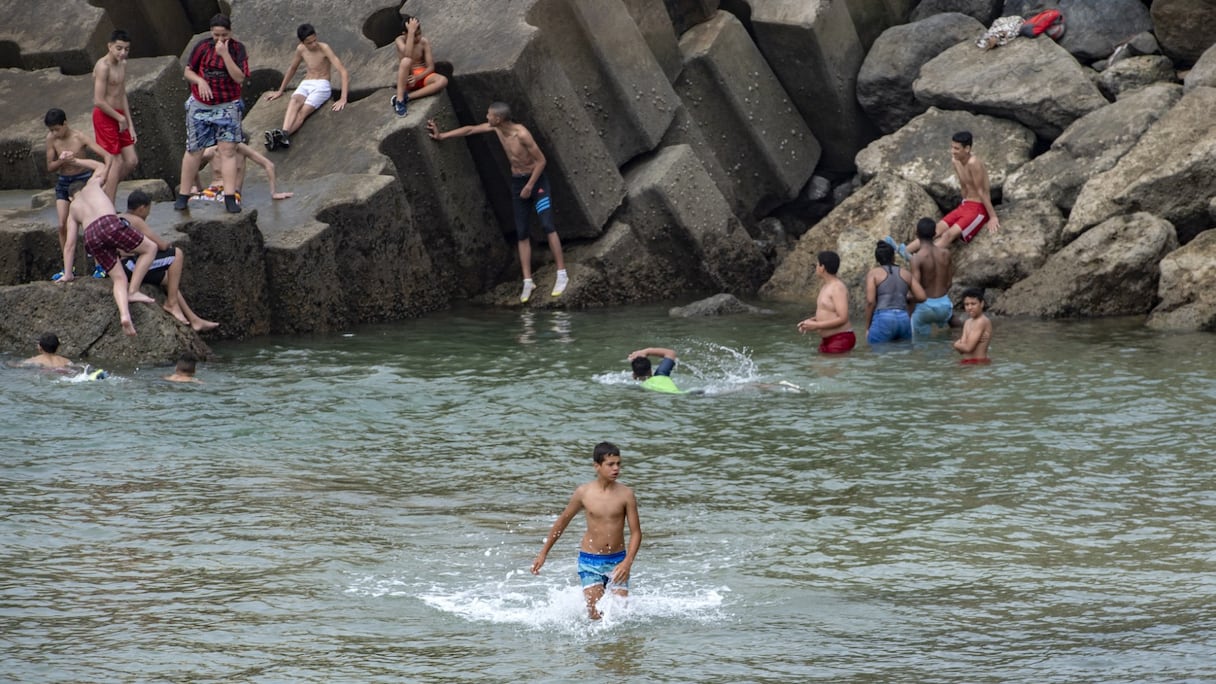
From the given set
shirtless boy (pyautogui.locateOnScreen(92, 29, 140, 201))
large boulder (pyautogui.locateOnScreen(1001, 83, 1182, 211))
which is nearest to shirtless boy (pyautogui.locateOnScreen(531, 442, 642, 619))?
shirtless boy (pyautogui.locateOnScreen(92, 29, 140, 201))

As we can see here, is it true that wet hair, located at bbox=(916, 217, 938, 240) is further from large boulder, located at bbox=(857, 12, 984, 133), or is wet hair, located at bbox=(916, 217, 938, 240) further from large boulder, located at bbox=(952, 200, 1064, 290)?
large boulder, located at bbox=(857, 12, 984, 133)

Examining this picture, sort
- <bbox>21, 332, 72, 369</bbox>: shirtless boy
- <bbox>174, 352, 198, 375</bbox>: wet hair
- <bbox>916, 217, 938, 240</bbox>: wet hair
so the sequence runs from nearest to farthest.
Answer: <bbox>174, 352, 198, 375</bbox>: wet hair
<bbox>21, 332, 72, 369</bbox>: shirtless boy
<bbox>916, 217, 938, 240</bbox>: wet hair

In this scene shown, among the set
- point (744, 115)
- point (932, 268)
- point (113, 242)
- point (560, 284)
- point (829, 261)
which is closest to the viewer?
point (113, 242)

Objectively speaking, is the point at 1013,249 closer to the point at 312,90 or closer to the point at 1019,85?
the point at 1019,85

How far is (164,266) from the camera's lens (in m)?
12.9

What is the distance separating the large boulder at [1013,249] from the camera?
15.3 meters

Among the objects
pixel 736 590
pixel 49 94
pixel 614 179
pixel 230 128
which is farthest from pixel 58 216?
pixel 736 590

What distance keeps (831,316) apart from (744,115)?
18.4ft

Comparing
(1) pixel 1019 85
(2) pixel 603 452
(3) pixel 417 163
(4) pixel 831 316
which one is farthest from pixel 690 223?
(2) pixel 603 452

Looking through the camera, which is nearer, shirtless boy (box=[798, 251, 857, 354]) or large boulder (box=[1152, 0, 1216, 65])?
shirtless boy (box=[798, 251, 857, 354])

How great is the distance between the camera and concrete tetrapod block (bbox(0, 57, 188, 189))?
1553 cm

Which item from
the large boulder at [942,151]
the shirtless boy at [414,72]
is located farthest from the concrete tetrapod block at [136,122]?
the large boulder at [942,151]

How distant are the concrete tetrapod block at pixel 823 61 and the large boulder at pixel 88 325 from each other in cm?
807

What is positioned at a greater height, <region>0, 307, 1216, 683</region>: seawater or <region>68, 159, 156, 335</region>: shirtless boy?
<region>68, 159, 156, 335</region>: shirtless boy
